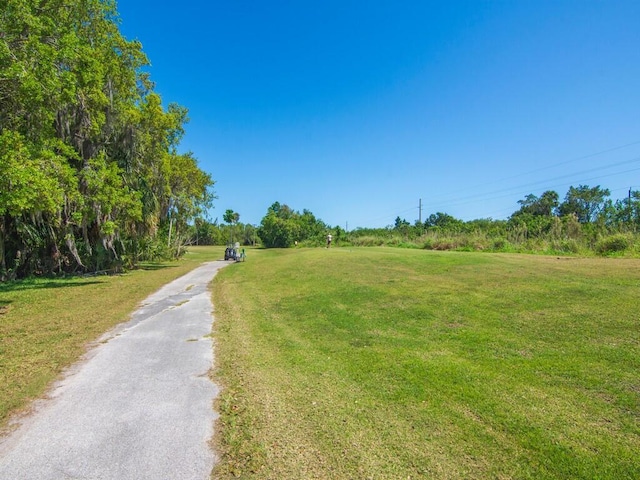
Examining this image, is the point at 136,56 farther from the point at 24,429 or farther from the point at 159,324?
the point at 24,429

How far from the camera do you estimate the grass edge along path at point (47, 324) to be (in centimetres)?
468

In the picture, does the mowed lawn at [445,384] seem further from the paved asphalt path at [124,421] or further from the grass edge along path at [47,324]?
the grass edge along path at [47,324]

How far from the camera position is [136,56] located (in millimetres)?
18297

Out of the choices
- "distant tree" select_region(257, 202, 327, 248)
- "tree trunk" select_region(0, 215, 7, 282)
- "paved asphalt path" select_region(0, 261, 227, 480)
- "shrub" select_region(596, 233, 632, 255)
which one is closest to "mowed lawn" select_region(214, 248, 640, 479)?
"paved asphalt path" select_region(0, 261, 227, 480)

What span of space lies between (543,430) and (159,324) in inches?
302

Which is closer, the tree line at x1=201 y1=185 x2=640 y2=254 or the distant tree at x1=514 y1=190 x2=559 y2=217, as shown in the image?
the tree line at x1=201 y1=185 x2=640 y2=254

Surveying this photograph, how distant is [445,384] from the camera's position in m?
A: 4.41

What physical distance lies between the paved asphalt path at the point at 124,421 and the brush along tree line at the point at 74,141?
773 cm

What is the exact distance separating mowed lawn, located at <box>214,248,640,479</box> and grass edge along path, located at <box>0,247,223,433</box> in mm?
2479

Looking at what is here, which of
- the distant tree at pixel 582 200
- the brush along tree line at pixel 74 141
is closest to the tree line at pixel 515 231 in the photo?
the distant tree at pixel 582 200

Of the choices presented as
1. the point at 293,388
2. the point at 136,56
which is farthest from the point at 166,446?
the point at 136,56

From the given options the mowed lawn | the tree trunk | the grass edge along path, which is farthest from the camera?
the tree trunk

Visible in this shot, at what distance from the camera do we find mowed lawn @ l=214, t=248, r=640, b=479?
3.03m

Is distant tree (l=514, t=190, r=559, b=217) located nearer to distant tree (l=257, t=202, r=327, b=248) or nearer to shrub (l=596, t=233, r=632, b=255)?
distant tree (l=257, t=202, r=327, b=248)
